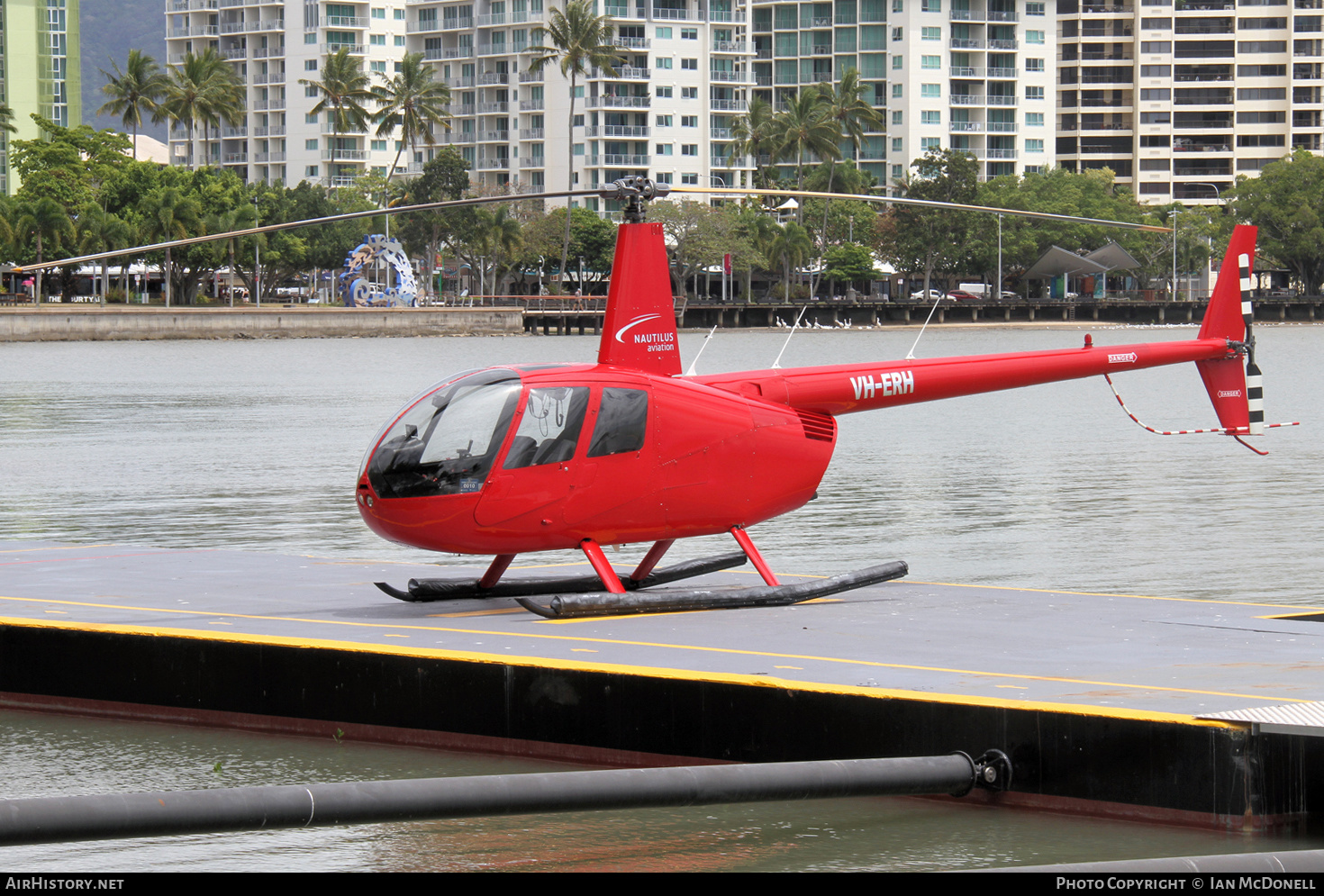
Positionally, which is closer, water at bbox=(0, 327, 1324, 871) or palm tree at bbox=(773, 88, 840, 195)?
water at bbox=(0, 327, 1324, 871)

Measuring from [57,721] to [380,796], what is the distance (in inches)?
251

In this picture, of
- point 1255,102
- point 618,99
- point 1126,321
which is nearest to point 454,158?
point 618,99

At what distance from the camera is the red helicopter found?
505 inches

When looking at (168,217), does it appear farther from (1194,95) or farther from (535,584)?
(1194,95)

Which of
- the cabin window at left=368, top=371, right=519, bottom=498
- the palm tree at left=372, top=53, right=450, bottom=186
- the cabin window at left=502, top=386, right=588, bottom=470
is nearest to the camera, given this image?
the cabin window at left=368, top=371, right=519, bottom=498

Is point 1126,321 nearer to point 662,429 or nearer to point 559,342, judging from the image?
point 559,342

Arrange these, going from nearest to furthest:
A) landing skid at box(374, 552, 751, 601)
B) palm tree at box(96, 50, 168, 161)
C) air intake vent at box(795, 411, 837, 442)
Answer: landing skid at box(374, 552, 751, 601), air intake vent at box(795, 411, 837, 442), palm tree at box(96, 50, 168, 161)

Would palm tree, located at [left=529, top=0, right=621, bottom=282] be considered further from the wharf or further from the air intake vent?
the wharf

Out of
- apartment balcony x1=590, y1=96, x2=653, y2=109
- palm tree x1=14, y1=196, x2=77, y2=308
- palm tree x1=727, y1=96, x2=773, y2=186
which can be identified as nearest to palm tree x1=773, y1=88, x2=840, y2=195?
palm tree x1=727, y1=96, x2=773, y2=186

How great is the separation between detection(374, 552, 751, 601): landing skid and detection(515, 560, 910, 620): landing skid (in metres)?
0.11
